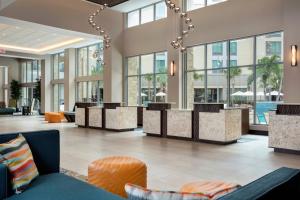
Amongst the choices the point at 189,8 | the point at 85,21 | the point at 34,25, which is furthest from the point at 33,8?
the point at 189,8

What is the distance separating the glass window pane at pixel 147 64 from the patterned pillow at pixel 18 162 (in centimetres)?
1159

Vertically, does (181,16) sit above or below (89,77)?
above

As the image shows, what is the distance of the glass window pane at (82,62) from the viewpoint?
726 inches

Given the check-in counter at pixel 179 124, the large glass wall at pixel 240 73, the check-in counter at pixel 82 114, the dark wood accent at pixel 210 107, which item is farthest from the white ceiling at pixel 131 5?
the dark wood accent at pixel 210 107

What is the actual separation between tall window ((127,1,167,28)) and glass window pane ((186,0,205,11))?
1.35 metres

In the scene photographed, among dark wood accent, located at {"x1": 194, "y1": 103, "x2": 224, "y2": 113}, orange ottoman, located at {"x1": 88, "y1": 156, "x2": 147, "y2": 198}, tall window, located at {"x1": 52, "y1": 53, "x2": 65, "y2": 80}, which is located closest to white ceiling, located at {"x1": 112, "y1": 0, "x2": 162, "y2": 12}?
dark wood accent, located at {"x1": 194, "y1": 103, "x2": 224, "y2": 113}

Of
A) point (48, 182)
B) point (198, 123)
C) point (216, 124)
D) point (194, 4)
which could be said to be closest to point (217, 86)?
point (198, 123)

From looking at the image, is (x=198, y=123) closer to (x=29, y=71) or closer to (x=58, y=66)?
(x=58, y=66)

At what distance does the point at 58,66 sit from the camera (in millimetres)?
21109

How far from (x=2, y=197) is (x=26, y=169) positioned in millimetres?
306

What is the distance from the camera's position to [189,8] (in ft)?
40.0

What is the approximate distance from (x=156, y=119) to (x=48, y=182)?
6994 mm

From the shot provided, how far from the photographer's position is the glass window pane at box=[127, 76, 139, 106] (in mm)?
14852

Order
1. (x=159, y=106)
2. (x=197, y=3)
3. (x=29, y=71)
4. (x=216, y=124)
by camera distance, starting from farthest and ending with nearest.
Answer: (x=29, y=71) < (x=197, y=3) < (x=159, y=106) < (x=216, y=124)
